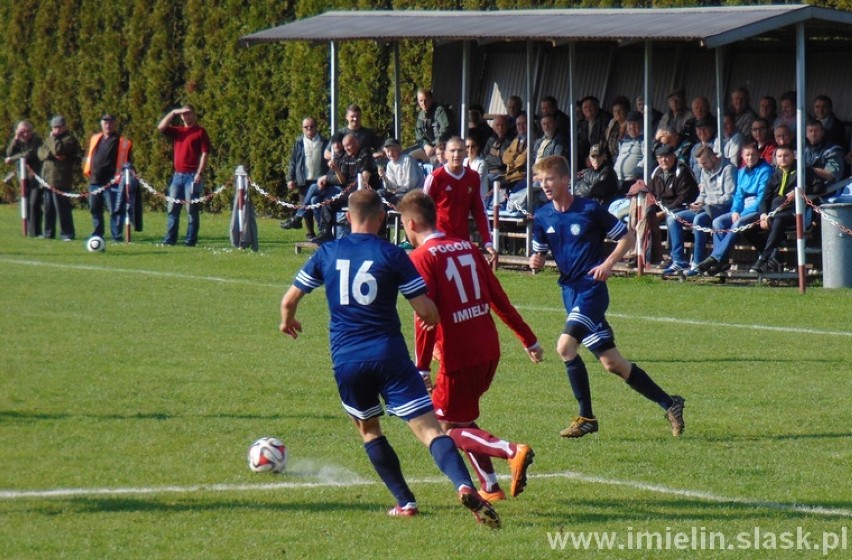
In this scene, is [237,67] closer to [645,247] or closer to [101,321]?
[645,247]

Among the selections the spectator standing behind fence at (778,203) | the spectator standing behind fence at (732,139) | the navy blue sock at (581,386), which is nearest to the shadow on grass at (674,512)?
the navy blue sock at (581,386)

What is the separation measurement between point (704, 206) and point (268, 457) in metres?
11.3

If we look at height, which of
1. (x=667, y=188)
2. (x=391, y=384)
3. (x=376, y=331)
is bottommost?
(x=391, y=384)

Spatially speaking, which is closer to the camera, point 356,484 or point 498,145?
point 356,484

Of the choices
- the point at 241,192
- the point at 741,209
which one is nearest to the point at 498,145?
the point at 241,192

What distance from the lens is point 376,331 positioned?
287 inches

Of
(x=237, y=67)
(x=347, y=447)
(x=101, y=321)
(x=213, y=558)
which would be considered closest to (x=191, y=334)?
(x=101, y=321)

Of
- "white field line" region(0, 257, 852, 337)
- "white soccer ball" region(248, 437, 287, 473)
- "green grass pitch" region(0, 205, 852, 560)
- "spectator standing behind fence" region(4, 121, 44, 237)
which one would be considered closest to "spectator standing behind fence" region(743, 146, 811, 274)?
"green grass pitch" region(0, 205, 852, 560)

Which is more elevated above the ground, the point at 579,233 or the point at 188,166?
the point at 188,166

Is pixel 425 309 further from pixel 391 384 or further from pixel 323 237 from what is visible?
pixel 323 237

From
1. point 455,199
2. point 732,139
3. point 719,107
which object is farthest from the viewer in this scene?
point 719,107

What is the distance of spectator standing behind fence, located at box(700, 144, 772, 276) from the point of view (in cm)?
1806

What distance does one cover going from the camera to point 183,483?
8.20 meters

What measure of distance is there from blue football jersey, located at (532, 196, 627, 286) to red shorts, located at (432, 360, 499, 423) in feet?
6.82
